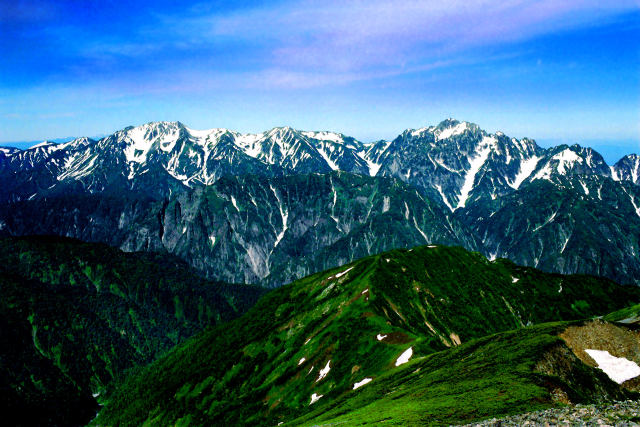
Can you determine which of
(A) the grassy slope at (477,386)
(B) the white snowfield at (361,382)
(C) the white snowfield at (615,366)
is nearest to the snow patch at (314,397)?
(B) the white snowfield at (361,382)

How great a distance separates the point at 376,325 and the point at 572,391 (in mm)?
90499

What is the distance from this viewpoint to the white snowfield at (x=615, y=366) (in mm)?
73375

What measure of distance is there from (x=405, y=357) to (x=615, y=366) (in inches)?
2058

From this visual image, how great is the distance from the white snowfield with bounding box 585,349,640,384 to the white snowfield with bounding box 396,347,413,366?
48335mm

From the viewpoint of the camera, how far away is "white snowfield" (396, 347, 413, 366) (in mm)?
117438

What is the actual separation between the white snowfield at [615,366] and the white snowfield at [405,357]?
4834 cm

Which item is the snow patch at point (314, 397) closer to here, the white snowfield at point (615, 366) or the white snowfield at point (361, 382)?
the white snowfield at point (361, 382)

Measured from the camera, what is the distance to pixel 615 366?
75438 millimetres

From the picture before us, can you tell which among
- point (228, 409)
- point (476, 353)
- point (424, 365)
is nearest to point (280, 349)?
point (228, 409)

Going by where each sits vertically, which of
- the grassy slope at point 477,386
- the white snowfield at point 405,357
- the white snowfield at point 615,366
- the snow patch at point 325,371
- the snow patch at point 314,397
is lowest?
the snow patch at point 314,397

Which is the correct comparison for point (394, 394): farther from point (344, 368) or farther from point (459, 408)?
point (344, 368)

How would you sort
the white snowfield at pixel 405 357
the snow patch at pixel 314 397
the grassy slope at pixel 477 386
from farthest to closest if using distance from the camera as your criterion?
1. the snow patch at pixel 314 397
2. the white snowfield at pixel 405 357
3. the grassy slope at pixel 477 386

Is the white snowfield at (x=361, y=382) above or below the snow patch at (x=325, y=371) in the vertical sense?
above

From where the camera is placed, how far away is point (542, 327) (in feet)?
282
